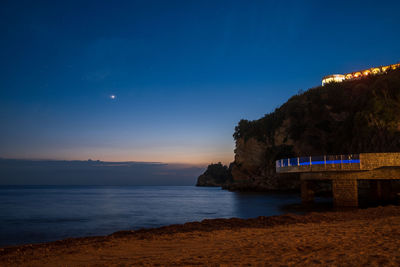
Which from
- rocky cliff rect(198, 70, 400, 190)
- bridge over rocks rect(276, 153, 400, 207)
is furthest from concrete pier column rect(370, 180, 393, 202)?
rocky cliff rect(198, 70, 400, 190)

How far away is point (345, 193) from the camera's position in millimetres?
24766

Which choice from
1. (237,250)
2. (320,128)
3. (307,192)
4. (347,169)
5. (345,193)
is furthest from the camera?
(320,128)

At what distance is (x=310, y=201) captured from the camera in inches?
1219

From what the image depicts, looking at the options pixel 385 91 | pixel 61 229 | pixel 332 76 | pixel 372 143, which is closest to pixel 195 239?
pixel 61 229

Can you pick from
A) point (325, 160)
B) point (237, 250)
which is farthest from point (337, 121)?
point (237, 250)

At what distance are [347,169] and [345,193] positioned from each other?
2.27 metres

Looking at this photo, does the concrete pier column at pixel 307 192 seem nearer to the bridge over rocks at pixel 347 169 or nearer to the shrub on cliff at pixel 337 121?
the bridge over rocks at pixel 347 169

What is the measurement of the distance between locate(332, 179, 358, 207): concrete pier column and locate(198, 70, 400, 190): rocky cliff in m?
19.1

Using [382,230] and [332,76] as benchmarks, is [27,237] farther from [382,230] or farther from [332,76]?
[332,76]

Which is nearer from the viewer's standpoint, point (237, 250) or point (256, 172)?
point (237, 250)

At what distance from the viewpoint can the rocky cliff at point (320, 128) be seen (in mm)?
42312

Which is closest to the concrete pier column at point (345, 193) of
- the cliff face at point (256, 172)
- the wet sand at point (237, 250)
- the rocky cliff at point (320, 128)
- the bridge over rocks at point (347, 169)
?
the bridge over rocks at point (347, 169)

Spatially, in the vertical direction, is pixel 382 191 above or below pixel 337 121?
below

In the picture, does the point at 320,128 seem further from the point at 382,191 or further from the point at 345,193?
the point at 345,193
